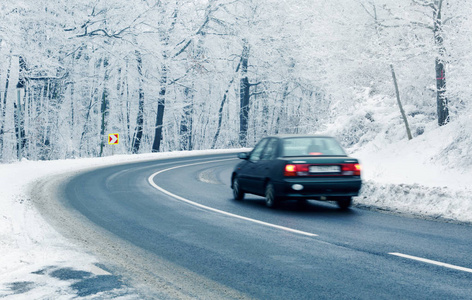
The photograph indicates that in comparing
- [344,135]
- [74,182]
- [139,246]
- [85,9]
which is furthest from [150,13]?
[139,246]

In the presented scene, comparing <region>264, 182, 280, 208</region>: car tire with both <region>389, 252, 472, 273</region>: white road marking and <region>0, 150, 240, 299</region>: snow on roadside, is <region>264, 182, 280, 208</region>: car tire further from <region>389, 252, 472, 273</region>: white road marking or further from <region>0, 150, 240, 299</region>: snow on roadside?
<region>389, 252, 472, 273</region>: white road marking

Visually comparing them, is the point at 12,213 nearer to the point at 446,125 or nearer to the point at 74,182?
the point at 74,182

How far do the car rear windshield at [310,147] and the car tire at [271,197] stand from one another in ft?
2.61

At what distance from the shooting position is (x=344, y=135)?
29.2 metres

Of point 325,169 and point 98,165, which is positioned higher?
point 325,169

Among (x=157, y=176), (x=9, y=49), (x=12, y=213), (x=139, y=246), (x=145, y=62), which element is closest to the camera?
(x=139, y=246)

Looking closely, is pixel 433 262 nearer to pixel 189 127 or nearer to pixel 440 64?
pixel 440 64

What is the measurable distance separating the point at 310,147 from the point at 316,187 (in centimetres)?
106

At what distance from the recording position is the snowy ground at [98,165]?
6.13m

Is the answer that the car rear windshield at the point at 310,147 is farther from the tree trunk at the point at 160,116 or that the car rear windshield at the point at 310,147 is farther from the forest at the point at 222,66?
the tree trunk at the point at 160,116

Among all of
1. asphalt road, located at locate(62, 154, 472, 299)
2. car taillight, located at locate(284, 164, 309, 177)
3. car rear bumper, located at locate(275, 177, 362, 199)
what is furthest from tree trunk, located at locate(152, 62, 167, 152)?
car rear bumper, located at locate(275, 177, 362, 199)

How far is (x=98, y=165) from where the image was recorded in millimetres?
27938

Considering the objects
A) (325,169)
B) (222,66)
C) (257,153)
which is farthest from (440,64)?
(222,66)

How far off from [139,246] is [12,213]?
4.17 m
